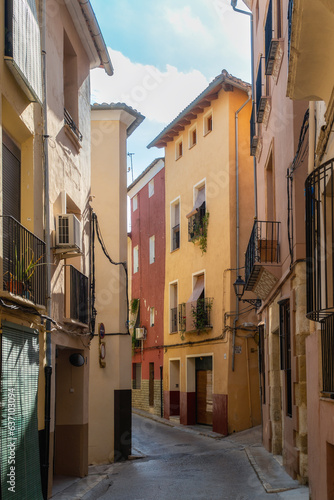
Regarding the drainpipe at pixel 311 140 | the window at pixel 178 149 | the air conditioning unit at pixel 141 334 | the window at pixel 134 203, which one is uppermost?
the window at pixel 178 149

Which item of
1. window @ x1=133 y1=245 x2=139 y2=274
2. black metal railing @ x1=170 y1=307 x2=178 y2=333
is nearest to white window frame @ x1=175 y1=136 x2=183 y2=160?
black metal railing @ x1=170 y1=307 x2=178 y2=333

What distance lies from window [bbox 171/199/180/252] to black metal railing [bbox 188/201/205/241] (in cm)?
217

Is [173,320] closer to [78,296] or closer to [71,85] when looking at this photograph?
[78,296]

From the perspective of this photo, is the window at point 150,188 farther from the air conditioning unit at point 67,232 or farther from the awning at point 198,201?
the air conditioning unit at point 67,232

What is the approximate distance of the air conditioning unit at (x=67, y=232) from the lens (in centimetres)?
1092

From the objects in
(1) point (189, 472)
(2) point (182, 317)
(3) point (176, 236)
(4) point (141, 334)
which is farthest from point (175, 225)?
(1) point (189, 472)

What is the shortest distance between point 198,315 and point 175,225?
526cm

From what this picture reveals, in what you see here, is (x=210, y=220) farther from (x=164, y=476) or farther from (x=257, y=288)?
(x=164, y=476)

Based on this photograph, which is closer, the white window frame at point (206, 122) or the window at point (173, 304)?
the white window frame at point (206, 122)

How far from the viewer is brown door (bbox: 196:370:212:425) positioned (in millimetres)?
23875

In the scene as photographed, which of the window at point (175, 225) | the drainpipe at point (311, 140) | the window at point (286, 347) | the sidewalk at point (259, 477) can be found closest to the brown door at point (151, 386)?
the window at point (175, 225)

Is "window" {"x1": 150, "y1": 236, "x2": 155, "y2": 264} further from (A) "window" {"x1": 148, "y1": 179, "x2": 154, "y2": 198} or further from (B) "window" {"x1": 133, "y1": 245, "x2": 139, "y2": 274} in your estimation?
(B) "window" {"x1": 133, "y1": 245, "x2": 139, "y2": 274}

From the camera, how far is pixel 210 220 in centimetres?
2412

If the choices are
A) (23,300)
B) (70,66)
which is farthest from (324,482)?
(70,66)
